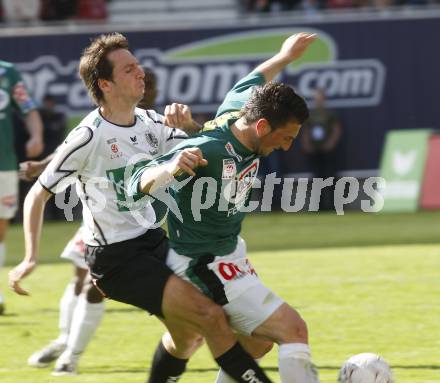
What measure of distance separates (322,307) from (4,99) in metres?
3.52

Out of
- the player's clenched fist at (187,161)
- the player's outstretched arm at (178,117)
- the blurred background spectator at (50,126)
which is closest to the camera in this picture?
the player's clenched fist at (187,161)

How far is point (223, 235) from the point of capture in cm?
591

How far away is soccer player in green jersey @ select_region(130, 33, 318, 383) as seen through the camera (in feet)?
18.5

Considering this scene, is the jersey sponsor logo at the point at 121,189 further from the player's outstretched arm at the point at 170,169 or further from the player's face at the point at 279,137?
the player's face at the point at 279,137

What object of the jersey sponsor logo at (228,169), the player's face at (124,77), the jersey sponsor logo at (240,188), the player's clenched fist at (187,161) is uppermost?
the player's face at (124,77)

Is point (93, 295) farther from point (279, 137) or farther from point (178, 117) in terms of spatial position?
point (279, 137)

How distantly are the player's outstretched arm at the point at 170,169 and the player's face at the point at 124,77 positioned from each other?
0.74m

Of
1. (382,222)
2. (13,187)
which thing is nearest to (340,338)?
(13,187)

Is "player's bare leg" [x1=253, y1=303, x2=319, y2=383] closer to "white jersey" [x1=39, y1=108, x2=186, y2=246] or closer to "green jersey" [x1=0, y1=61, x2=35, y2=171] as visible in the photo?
"white jersey" [x1=39, y1=108, x2=186, y2=246]

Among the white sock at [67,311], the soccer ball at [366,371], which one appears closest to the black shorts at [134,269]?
the soccer ball at [366,371]

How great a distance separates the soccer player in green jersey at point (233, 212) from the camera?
221 inches

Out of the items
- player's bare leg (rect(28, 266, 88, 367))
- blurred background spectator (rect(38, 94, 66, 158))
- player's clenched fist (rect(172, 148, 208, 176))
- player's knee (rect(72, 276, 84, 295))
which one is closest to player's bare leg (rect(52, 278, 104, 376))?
player's bare leg (rect(28, 266, 88, 367))

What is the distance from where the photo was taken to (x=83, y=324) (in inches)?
296

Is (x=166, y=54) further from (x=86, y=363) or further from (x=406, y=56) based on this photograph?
(x=86, y=363)
